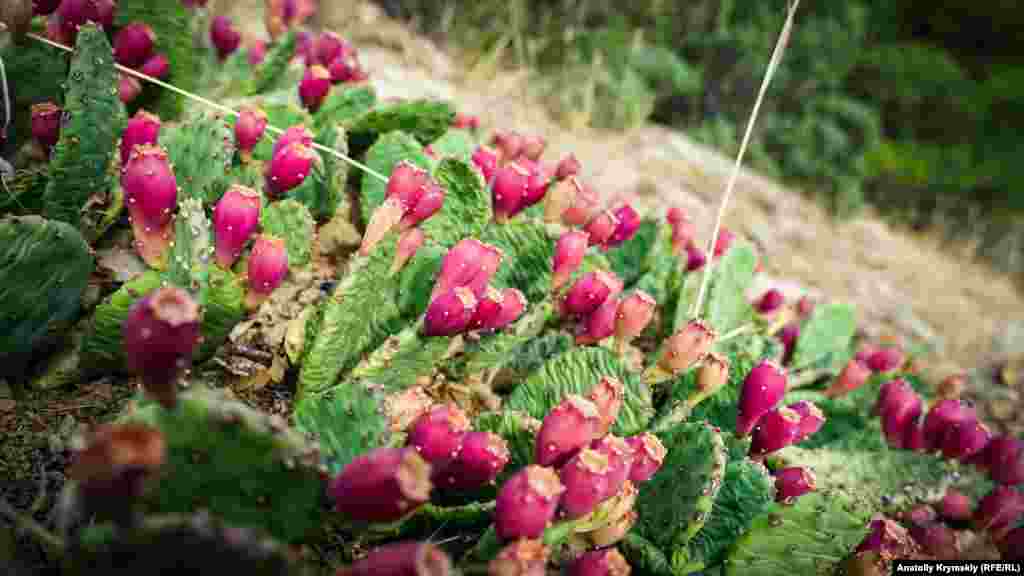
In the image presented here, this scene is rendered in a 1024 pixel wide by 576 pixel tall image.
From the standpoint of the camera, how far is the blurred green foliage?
4.31 meters

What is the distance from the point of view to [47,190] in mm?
1199

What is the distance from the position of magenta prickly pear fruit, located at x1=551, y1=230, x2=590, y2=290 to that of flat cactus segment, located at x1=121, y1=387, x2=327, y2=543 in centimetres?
69

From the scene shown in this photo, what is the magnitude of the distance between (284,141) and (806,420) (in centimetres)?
105

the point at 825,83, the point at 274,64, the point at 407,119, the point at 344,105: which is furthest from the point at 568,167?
the point at 825,83

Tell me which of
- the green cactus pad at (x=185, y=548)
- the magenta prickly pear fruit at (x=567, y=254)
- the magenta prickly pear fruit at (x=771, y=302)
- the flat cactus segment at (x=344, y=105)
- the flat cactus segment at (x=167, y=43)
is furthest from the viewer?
the magenta prickly pear fruit at (x=771, y=302)

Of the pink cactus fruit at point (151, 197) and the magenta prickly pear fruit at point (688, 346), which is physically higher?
the pink cactus fruit at point (151, 197)

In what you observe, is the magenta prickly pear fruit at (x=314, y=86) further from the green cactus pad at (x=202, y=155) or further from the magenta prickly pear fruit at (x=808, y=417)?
the magenta prickly pear fruit at (x=808, y=417)

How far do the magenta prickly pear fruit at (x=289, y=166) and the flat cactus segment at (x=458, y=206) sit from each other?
0.82ft

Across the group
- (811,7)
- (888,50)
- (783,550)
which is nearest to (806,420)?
(783,550)

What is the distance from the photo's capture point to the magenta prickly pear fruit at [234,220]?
112 centimetres

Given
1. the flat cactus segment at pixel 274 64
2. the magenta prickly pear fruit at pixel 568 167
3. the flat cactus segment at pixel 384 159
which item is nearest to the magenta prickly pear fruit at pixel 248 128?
the flat cactus segment at pixel 384 159

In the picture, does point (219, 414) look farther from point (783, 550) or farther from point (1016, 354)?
point (1016, 354)

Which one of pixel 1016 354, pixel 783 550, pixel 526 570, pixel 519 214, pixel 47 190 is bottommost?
pixel 1016 354

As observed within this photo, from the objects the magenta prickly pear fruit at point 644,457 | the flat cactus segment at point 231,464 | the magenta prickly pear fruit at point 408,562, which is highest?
the flat cactus segment at point 231,464
